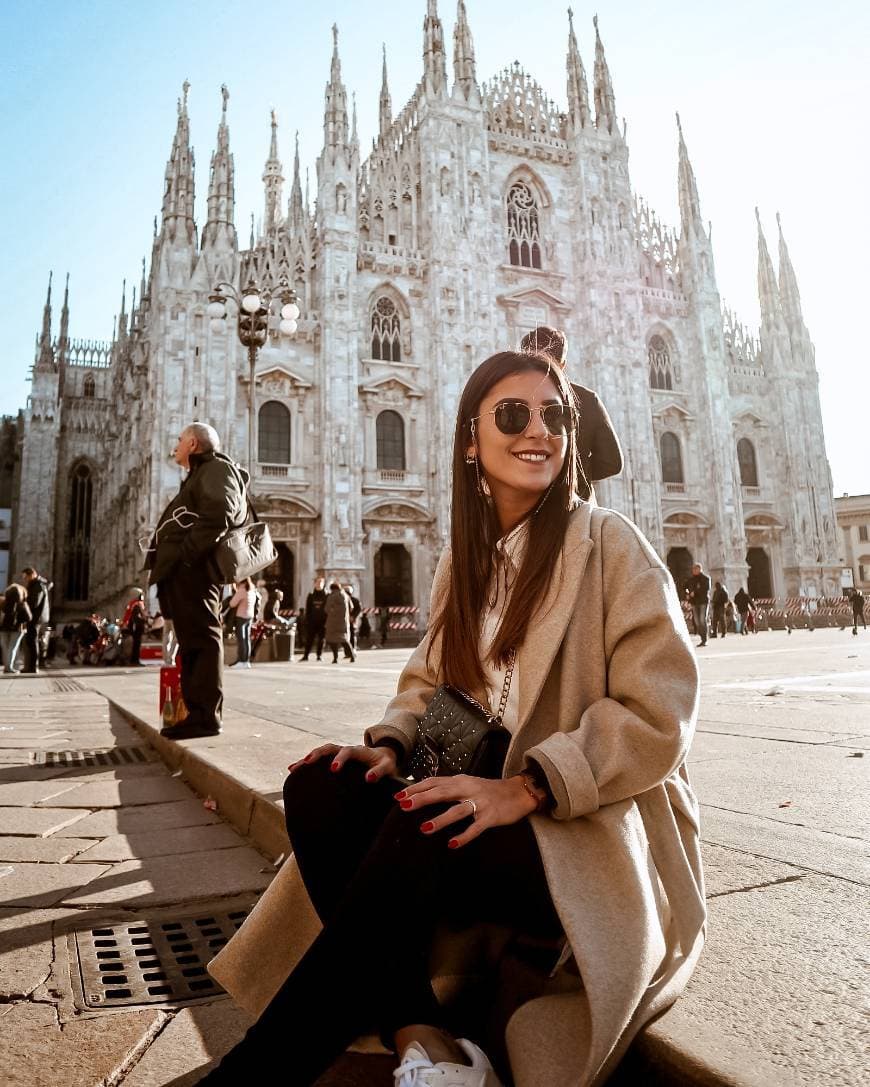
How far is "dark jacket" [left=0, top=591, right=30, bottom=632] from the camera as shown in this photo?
36.3ft

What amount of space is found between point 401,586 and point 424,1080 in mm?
22039

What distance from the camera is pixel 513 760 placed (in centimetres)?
133

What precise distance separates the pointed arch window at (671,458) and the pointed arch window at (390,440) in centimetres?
1005

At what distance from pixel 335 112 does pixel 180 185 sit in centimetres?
535

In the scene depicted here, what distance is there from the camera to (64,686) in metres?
9.27

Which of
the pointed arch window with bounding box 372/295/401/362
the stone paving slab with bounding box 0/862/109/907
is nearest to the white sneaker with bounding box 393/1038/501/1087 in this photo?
the stone paving slab with bounding box 0/862/109/907

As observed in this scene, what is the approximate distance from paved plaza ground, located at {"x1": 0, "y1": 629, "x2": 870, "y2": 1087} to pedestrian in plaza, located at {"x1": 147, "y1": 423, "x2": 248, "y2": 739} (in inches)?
9.3

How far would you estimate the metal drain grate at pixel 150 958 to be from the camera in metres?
1.53

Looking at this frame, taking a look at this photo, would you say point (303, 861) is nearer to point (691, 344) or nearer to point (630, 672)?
point (630, 672)

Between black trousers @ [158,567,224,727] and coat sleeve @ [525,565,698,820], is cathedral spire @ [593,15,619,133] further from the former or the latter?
coat sleeve @ [525,565,698,820]

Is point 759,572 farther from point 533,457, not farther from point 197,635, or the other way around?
point 533,457

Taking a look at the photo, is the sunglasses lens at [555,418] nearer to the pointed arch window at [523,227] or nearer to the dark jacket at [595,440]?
the dark jacket at [595,440]

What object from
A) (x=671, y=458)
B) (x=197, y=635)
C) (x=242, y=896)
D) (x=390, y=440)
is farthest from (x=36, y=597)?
(x=671, y=458)

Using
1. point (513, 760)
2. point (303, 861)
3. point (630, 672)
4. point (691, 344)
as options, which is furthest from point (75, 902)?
point (691, 344)
